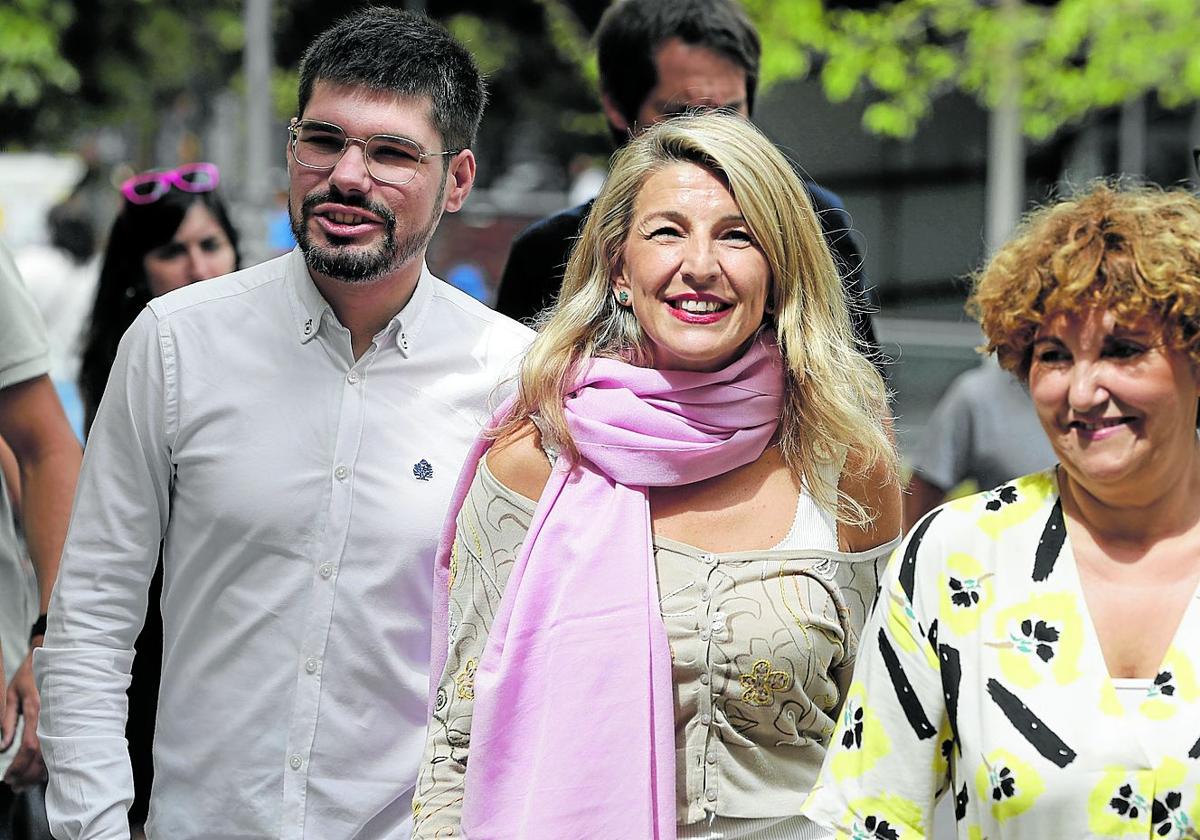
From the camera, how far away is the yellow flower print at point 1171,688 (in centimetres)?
241

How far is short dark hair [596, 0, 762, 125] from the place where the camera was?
425 centimetres

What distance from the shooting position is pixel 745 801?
286cm

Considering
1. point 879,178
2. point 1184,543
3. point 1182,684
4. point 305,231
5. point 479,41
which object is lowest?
point 1182,684

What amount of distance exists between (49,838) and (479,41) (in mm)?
17577

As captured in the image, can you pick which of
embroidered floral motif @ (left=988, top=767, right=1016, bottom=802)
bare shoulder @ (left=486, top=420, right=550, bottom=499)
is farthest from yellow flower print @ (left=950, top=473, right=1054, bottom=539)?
bare shoulder @ (left=486, top=420, right=550, bottom=499)

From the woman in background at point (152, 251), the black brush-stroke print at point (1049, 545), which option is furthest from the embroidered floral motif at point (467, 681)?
the woman in background at point (152, 251)

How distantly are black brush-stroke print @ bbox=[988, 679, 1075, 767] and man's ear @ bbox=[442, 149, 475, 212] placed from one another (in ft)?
4.98

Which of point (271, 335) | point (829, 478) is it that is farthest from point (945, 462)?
point (271, 335)

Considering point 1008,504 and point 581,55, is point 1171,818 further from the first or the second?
point 581,55

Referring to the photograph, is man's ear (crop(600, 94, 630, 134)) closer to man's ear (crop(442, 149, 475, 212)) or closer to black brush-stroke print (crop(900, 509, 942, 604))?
man's ear (crop(442, 149, 475, 212))

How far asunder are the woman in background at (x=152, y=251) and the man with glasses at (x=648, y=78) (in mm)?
1240

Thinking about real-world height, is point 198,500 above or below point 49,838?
above

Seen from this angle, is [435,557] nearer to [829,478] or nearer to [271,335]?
[271,335]

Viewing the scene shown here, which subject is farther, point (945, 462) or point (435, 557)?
point (945, 462)
